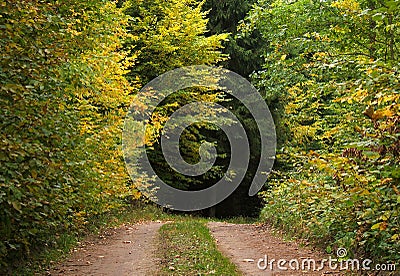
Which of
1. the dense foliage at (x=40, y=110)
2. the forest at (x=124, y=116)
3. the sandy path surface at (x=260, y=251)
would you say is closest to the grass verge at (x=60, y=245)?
the forest at (x=124, y=116)

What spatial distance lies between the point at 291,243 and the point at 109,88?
235 inches

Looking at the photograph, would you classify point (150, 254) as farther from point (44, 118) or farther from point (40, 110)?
point (40, 110)

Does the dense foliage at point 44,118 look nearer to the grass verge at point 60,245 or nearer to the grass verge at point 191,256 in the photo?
the grass verge at point 60,245

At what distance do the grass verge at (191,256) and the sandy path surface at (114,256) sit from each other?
0.87ft

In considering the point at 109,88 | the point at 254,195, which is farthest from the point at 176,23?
the point at 254,195

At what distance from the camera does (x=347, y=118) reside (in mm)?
5664

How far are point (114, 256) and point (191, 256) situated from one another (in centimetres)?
184

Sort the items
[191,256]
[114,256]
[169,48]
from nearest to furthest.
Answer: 1. [191,256]
2. [114,256]
3. [169,48]

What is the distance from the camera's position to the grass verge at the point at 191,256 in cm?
811

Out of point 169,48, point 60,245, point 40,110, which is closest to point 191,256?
point 60,245

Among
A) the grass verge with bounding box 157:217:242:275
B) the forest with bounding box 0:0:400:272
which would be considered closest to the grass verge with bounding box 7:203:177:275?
the forest with bounding box 0:0:400:272

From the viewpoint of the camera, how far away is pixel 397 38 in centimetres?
1037

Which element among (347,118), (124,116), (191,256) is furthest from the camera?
(124,116)

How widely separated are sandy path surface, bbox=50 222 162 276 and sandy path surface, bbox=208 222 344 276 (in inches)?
66.2
